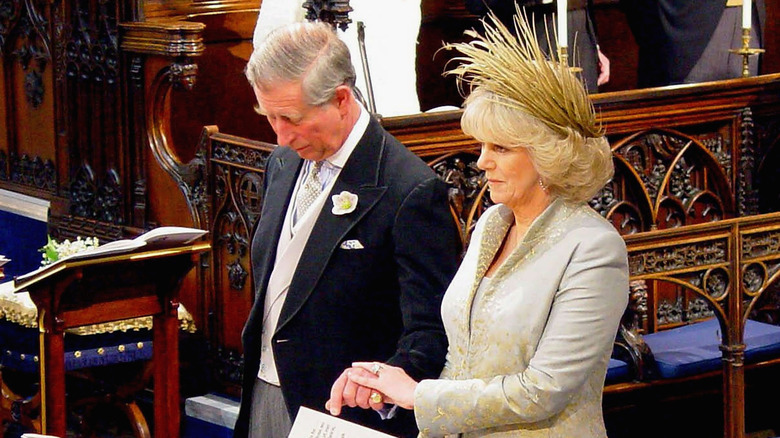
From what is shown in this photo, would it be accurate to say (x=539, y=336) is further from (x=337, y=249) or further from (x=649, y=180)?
(x=649, y=180)

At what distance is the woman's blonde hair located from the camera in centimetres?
265

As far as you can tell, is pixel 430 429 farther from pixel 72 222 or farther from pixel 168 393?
pixel 72 222

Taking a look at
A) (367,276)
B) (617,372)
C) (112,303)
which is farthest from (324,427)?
(617,372)

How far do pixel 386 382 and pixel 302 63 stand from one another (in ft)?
2.50

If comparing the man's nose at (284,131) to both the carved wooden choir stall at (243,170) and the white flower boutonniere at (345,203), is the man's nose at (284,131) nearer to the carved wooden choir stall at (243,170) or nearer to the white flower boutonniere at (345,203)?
the white flower boutonniere at (345,203)

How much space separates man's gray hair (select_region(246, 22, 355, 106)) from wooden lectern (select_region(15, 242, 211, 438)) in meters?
1.45

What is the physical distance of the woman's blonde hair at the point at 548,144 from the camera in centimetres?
265

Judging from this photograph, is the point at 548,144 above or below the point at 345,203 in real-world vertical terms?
above

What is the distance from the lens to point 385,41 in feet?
18.6

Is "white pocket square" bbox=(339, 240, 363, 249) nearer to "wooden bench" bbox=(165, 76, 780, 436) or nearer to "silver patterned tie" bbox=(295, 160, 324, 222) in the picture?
"silver patterned tie" bbox=(295, 160, 324, 222)

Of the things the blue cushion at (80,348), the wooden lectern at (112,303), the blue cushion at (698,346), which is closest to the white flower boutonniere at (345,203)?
the wooden lectern at (112,303)

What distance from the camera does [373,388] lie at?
2.76 m

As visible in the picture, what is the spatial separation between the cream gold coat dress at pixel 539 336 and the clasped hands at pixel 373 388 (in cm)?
5

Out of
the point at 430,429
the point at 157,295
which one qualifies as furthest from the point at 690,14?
the point at 430,429
